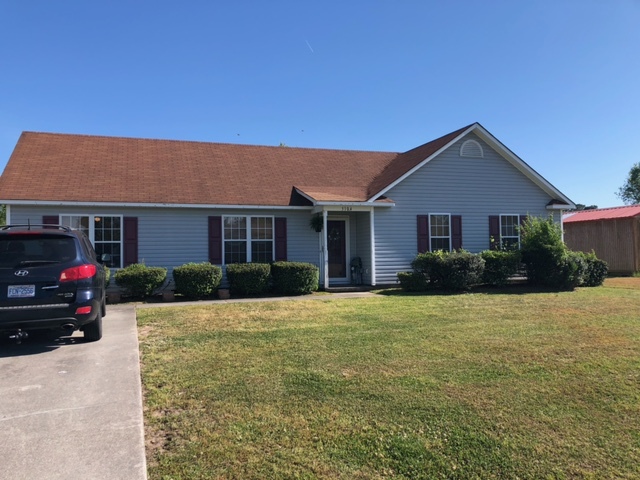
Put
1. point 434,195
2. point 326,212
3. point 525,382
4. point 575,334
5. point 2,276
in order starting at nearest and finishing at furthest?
point 525,382, point 2,276, point 575,334, point 326,212, point 434,195

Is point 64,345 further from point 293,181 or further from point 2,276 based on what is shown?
point 293,181

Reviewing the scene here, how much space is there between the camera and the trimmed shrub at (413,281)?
14039 millimetres

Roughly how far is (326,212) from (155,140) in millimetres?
7763

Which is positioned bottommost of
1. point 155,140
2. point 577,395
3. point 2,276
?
point 577,395

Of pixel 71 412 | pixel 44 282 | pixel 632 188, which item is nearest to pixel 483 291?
pixel 44 282

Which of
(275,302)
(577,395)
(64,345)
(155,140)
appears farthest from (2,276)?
(155,140)

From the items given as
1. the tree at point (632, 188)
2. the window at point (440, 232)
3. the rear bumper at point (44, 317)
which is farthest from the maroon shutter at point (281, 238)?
the tree at point (632, 188)

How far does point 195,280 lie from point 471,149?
10620 mm

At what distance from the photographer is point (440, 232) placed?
16.4 metres

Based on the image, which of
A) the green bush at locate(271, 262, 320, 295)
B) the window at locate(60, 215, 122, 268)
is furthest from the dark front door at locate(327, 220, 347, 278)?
the window at locate(60, 215, 122, 268)

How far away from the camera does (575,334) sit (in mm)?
7633

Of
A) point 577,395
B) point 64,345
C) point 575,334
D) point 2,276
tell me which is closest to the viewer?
point 577,395

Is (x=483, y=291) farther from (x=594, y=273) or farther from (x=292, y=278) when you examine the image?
(x=292, y=278)

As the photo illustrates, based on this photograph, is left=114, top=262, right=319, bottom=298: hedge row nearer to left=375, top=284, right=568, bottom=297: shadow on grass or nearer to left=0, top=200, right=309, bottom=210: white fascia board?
left=0, top=200, right=309, bottom=210: white fascia board
